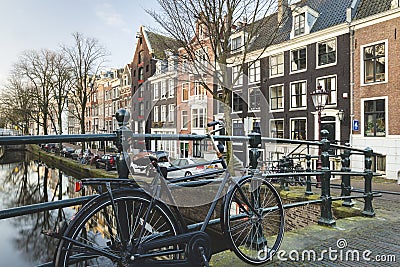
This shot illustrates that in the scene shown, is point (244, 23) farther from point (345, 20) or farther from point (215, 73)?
point (345, 20)

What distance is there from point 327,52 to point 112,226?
55.7ft

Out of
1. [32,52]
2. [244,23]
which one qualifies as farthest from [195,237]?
[32,52]

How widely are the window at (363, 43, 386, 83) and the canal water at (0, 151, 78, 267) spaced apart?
555 inches

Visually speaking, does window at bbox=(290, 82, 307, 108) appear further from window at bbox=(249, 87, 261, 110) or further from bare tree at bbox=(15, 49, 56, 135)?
bare tree at bbox=(15, 49, 56, 135)

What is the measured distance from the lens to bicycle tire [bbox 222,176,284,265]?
226 cm

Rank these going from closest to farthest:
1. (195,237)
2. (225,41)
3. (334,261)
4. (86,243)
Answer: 1. (86,243)
2. (195,237)
3. (334,261)
4. (225,41)

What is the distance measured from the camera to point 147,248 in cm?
187

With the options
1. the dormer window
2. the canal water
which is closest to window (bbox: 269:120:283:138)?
the dormer window

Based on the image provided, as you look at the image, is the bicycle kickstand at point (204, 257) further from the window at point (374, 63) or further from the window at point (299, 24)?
the window at point (299, 24)

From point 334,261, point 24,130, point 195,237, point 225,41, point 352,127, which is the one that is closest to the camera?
point 195,237

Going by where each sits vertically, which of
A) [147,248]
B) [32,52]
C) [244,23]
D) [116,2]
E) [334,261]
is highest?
[32,52]

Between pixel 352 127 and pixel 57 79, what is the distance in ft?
82.3

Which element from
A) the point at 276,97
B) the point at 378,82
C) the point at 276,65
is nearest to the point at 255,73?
the point at 276,65

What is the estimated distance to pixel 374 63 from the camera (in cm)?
1455
